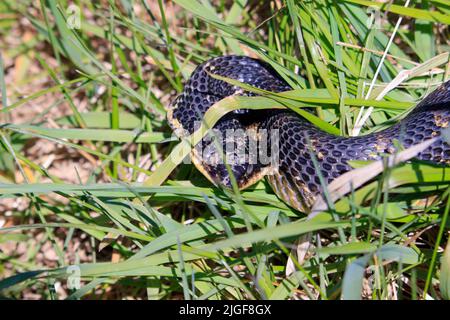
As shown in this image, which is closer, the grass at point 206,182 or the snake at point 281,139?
the grass at point 206,182

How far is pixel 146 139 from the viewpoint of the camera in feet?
12.9

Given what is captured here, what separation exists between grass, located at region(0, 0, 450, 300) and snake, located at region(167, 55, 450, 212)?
129 mm

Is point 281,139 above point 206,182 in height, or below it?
above

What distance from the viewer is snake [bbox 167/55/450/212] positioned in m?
3.04

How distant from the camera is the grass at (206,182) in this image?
9.30 feet

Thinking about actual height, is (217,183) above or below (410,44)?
below

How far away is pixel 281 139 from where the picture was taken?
334 centimetres

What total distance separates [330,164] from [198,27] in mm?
1784

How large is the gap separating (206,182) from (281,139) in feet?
2.07

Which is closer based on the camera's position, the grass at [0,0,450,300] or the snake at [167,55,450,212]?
the grass at [0,0,450,300]

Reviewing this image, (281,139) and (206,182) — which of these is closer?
(281,139)

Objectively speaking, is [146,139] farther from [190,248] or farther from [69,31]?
[190,248]

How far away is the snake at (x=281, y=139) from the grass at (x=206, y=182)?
5.1 inches
